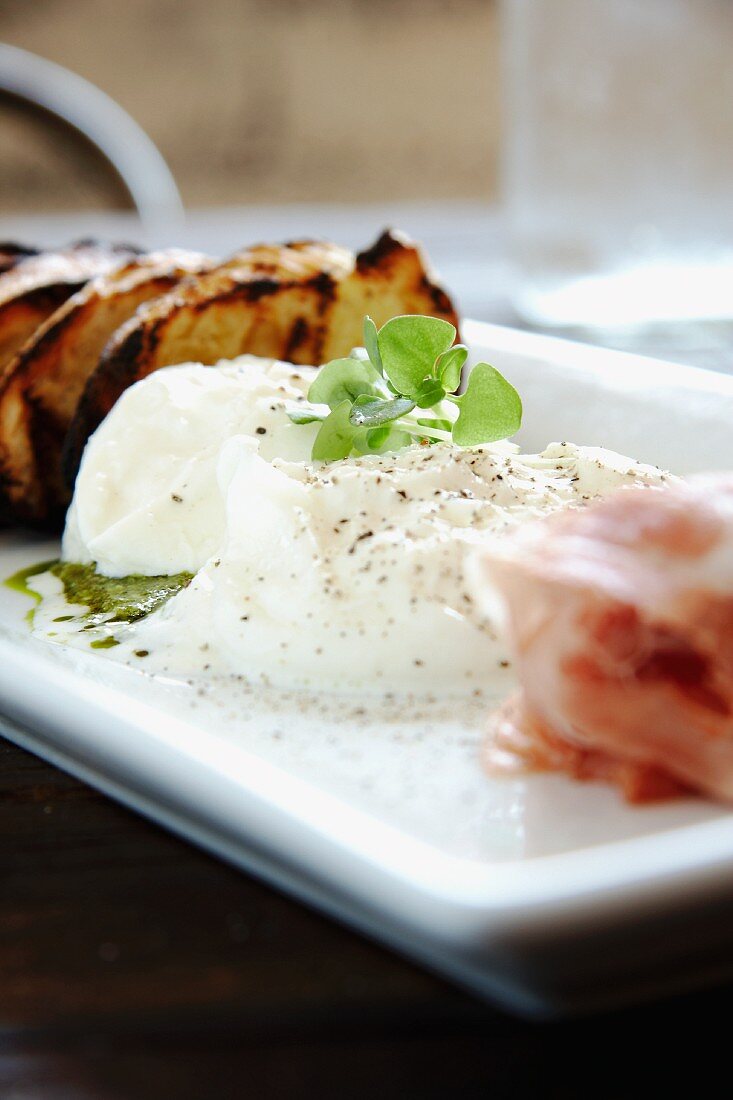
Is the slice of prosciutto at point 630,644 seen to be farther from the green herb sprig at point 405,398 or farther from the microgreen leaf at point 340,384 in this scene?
the microgreen leaf at point 340,384

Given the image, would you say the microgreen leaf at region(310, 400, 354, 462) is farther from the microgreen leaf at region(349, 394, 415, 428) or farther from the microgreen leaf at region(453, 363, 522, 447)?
the microgreen leaf at region(453, 363, 522, 447)

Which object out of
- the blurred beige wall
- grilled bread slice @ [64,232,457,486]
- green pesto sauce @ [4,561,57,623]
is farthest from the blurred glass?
the blurred beige wall

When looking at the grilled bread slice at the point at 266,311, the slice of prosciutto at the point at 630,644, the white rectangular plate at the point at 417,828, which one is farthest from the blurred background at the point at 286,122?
the slice of prosciutto at the point at 630,644

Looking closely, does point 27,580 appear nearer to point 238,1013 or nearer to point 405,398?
point 405,398

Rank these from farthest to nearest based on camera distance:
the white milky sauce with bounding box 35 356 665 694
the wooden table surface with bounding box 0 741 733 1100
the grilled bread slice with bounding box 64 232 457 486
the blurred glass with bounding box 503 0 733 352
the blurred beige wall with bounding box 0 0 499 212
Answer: the blurred beige wall with bounding box 0 0 499 212, the blurred glass with bounding box 503 0 733 352, the grilled bread slice with bounding box 64 232 457 486, the white milky sauce with bounding box 35 356 665 694, the wooden table surface with bounding box 0 741 733 1100

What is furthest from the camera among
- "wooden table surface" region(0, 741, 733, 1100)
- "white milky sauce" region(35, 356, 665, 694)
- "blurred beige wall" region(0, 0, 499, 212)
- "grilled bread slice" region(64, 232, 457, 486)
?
"blurred beige wall" region(0, 0, 499, 212)

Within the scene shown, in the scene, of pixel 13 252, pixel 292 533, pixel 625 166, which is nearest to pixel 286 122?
pixel 625 166
